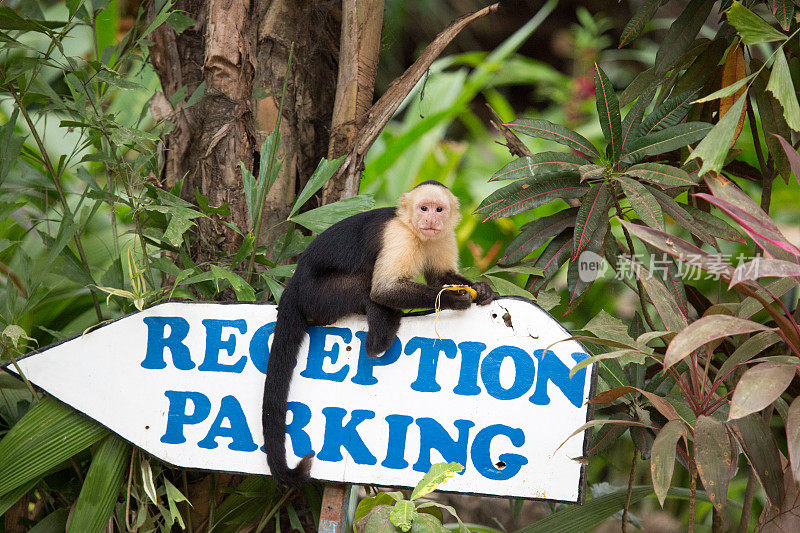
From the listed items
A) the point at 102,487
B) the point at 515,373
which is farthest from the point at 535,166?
the point at 102,487

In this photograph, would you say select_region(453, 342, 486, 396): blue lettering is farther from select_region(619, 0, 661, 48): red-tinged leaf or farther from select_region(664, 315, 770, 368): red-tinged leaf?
select_region(619, 0, 661, 48): red-tinged leaf

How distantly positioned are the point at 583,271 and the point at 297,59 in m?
0.84

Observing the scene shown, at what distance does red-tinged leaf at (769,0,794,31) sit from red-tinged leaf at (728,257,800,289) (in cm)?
60

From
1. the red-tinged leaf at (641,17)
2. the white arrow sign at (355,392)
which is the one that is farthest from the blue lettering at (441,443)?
the red-tinged leaf at (641,17)

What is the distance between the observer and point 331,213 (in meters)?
1.46

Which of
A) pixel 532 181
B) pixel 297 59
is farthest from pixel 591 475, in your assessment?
pixel 297 59

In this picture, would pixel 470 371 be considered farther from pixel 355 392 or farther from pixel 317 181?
pixel 317 181

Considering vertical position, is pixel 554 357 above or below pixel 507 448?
above

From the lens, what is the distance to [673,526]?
236 cm

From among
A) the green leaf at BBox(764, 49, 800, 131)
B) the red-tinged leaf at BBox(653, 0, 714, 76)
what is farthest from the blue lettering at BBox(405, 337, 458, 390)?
the red-tinged leaf at BBox(653, 0, 714, 76)

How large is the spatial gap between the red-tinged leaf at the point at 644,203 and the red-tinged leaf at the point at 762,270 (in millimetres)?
313

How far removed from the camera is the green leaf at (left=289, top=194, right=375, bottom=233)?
1445 millimetres

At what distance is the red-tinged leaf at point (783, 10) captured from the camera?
49.0 inches

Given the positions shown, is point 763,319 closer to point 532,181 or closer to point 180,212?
point 532,181
